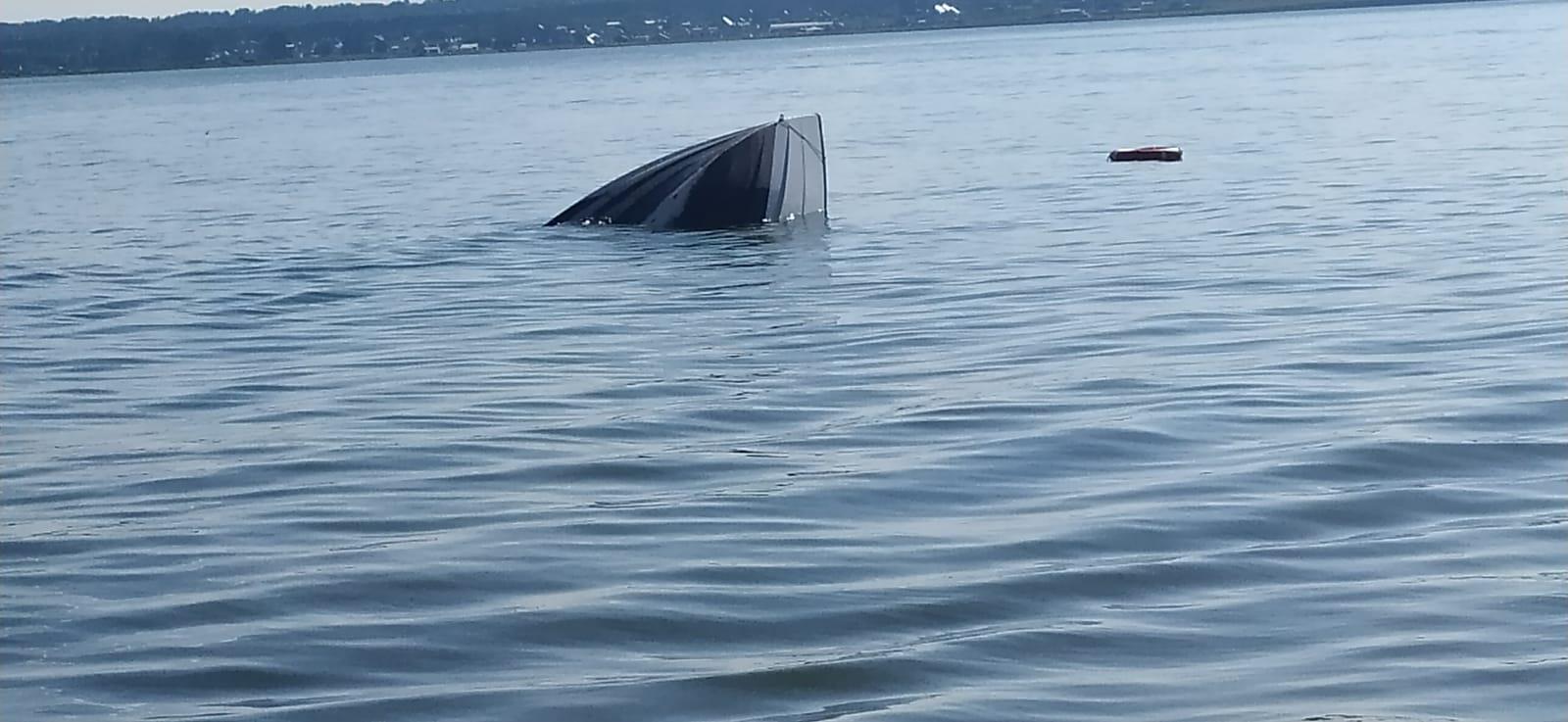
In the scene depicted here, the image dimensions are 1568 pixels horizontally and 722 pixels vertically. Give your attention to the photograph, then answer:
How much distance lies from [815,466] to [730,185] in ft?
57.2

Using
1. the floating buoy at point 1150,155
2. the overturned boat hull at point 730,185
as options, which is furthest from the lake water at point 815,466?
the floating buoy at point 1150,155

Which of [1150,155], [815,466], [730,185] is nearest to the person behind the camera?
[815,466]

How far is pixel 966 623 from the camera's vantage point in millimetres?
8039

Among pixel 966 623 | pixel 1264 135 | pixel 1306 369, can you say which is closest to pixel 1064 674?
pixel 966 623

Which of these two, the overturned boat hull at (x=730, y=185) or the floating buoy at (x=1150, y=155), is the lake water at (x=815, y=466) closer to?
the overturned boat hull at (x=730, y=185)

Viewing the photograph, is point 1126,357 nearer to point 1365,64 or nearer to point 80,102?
point 1365,64

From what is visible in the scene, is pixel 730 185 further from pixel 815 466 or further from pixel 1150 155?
pixel 815 466

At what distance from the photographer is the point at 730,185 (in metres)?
28.4

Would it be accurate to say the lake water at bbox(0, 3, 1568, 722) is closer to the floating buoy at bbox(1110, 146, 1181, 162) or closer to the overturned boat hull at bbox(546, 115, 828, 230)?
the overturned boat hull at bbox(546, 115, 828, 230)

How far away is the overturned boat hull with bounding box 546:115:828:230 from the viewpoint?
28297 mm

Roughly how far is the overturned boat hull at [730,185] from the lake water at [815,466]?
3.04 feet

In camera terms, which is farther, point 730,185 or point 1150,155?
point 1150,155

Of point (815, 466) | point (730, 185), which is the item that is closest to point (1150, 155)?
point (730, 185)

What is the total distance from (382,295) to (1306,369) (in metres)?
10.5
